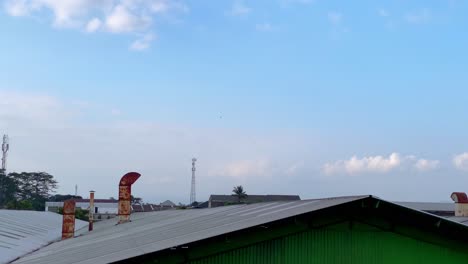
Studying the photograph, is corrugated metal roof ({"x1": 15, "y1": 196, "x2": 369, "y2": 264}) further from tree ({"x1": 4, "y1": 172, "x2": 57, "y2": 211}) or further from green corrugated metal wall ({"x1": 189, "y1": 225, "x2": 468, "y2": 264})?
tree ({"x1": 4, "y1": 172, "x2": 57, "y2": 211})

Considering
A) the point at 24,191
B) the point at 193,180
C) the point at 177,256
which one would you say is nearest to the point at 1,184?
the point at 24,191

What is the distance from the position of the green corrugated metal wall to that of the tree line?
100m

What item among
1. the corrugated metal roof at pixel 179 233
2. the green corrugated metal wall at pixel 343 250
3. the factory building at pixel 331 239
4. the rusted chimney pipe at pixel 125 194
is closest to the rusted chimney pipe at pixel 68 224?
the rusted chimney pipe at pixel 125 194

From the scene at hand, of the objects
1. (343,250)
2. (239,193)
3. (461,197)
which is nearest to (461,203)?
(461,197)

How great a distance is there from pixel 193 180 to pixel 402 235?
300 feet

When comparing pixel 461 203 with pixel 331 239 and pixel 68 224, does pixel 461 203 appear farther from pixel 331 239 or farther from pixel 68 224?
pixel 68 224

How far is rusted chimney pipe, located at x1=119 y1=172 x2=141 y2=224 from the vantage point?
2794 cm

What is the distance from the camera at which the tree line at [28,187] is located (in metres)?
103

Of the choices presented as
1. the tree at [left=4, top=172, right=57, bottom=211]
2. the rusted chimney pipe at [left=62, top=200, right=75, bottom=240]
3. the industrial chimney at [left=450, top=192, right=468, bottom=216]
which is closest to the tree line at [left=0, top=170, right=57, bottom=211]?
the tree at [left=4, top=172, right=57, bottom=211]

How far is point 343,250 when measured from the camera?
33.2ft

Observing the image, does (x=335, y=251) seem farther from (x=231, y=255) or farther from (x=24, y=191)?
(x=24, y=191)

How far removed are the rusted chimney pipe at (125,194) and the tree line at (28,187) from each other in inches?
3175

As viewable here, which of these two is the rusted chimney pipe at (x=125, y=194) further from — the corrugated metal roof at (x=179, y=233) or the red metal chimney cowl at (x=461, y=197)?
the red metal chimney cowl at (x=461, y=197)

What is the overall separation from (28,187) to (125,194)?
94861 millimetres
